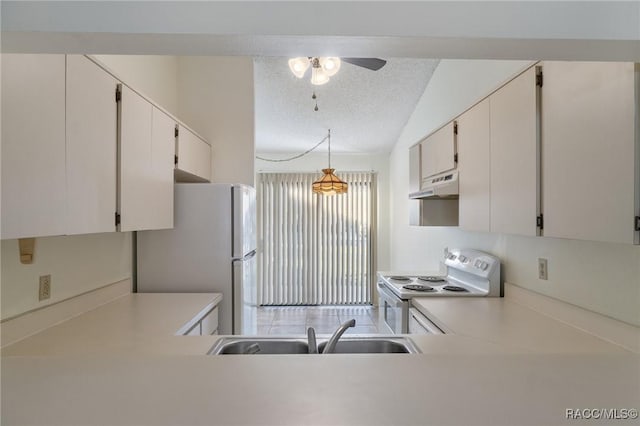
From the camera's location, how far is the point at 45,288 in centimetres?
155

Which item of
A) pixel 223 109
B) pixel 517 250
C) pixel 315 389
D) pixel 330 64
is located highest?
→ pixel 330 64

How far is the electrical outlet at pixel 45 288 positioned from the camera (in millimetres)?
1526

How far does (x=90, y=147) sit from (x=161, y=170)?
741mm

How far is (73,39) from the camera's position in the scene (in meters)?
0.69

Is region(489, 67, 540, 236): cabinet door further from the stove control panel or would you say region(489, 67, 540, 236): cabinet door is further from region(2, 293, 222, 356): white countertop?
region(2, 293, 222, 356): white countertop

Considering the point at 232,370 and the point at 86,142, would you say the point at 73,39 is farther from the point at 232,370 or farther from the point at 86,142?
the point at 232,370

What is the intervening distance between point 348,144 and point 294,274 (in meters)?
2.36

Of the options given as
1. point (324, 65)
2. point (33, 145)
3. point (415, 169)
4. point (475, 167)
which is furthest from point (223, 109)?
point (475, 167)

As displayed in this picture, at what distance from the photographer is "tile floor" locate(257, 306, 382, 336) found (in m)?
4.24

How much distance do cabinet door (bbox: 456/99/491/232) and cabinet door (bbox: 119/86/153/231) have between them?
1916mm

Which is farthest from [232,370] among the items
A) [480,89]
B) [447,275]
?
[480,89]

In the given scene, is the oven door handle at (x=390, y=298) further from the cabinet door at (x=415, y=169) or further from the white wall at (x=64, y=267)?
the white wall at (x=64, y=267)

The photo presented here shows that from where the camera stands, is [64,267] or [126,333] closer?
[126,333]

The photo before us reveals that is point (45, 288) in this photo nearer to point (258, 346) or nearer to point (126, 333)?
point (126, 333)
